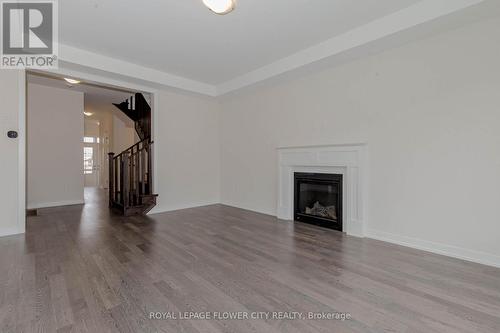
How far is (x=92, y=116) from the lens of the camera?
9.60 m

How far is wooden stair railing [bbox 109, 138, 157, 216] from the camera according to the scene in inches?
192

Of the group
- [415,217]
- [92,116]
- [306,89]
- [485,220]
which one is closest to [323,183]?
[415,217]

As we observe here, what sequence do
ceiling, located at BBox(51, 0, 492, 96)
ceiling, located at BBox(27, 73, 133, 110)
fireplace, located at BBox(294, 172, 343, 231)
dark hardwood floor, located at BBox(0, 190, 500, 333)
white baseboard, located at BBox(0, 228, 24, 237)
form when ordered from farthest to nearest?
1. ceiling, located at BBox(27, 73, 133, 110)
2. fireplace, located at BBox(294, 172, 343, 231)
3. white baseboard, located at BBox(0, 228, 24, 237)
4. ceiling, located at BBox(51, 0, 492, 96)
5. dark hardwood floor, located at BBox(0, 190, 500, 333)

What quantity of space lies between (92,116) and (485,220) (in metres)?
11.4

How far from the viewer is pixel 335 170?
3916 mm

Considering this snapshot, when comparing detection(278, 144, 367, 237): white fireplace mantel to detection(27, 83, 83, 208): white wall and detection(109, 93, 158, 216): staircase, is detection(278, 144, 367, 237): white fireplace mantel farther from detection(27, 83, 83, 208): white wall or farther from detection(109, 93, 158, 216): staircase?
detection(27, 83, 83, 208): white wall

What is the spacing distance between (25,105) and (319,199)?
496 cm

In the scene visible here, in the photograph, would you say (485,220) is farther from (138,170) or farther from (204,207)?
(138,170)

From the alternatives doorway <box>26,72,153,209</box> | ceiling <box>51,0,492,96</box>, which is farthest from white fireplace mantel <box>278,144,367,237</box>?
doorway <box>26,72,153,209</box>

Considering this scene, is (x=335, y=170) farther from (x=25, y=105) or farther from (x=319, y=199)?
(x=25, y=105)

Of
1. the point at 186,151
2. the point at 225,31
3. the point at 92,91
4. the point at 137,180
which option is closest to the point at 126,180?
the point at 137,180

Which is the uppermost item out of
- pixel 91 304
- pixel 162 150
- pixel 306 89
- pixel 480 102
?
pixel 306 89

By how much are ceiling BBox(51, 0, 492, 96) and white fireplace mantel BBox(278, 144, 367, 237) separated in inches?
54.8

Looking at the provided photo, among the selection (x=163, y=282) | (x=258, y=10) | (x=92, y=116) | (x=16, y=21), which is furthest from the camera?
(x=92, y=116)
